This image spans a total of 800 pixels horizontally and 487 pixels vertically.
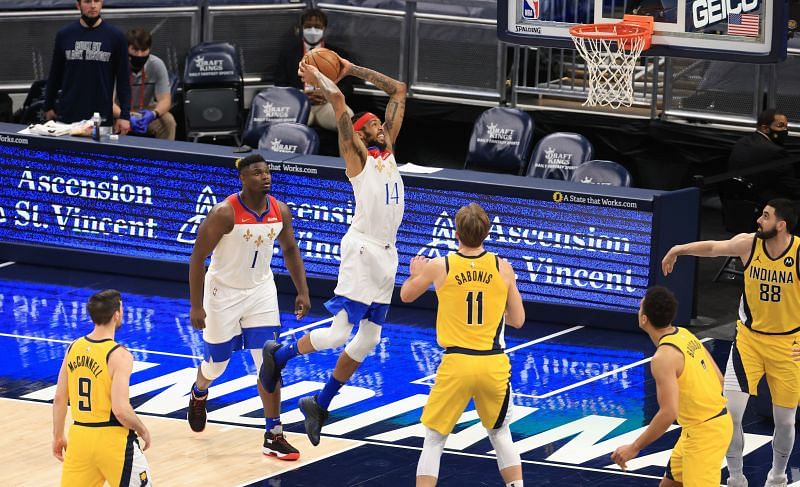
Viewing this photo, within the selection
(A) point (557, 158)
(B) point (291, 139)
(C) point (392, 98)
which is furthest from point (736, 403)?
(B) point (291, 139)

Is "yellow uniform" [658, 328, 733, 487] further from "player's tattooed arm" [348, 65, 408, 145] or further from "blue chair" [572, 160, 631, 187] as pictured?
"blue chair" [572, 160, 631, 187]

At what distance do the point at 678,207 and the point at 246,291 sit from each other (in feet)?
15.9

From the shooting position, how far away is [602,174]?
51.7 ft

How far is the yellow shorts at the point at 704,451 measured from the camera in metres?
9.02

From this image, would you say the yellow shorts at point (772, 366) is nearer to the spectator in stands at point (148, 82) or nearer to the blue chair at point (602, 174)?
the blue chair at point (602, 174)

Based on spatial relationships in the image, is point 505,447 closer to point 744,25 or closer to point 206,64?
point 744,25

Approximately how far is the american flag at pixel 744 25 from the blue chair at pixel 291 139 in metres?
4.69

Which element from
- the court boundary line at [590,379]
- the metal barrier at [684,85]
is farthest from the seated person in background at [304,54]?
the court boundary line at [590,379]

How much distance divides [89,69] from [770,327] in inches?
330

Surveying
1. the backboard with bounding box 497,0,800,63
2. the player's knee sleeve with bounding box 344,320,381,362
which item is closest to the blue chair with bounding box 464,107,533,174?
the backboard with bounding box 497,0,800,63

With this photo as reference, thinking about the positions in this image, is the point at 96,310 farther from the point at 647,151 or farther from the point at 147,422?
the point at 647,151

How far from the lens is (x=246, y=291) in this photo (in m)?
11.3

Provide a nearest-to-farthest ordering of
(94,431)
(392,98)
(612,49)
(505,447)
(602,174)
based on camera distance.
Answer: (94,431), (505,447), (392,98), (612,49), (602,174)

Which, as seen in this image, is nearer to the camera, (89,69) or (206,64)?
(89,69)
